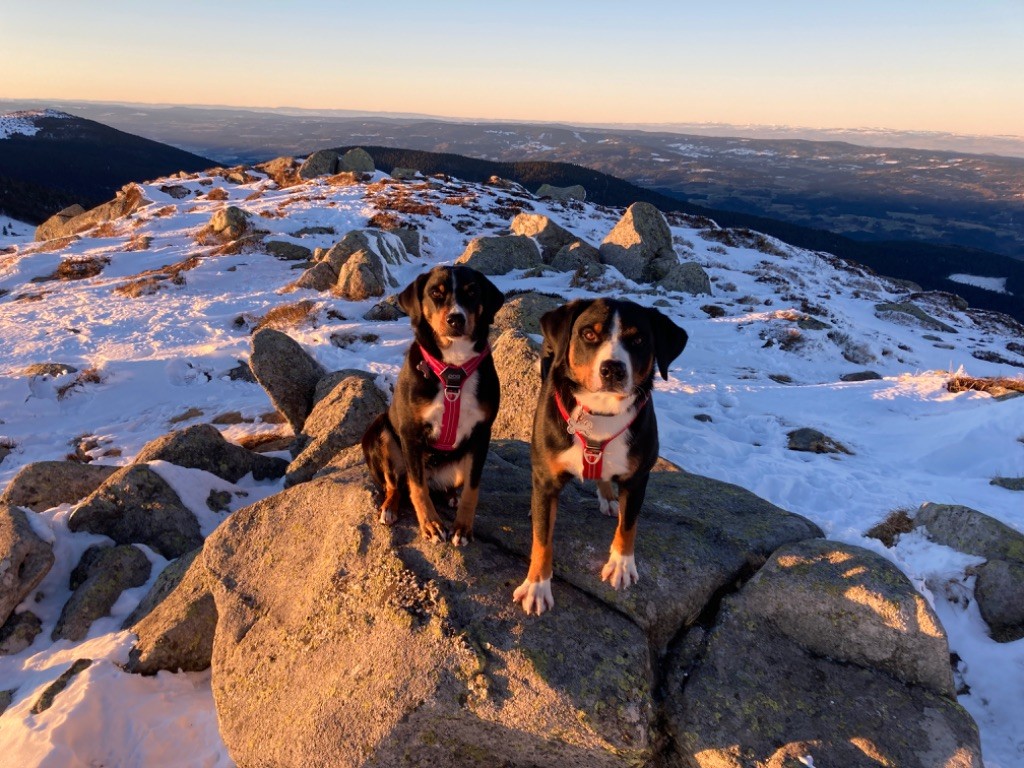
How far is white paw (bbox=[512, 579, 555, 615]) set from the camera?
367 centimetres

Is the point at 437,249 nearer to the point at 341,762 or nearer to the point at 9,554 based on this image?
the point at 9,554

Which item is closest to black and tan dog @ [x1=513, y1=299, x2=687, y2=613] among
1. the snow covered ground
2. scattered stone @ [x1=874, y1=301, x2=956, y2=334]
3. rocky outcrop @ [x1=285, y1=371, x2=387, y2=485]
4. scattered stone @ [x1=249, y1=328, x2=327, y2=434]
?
the snow covered ground

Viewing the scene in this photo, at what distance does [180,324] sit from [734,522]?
65.3ft

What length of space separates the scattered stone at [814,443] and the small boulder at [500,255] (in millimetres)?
17896

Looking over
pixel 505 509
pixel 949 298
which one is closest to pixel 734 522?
pixel 505 509

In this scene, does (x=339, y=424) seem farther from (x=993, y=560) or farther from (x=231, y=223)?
(x=231, y=223)

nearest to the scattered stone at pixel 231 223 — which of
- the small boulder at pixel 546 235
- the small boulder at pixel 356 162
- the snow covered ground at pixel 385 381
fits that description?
the snow covered ground at pixel 385 381

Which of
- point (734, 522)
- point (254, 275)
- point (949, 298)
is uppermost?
point (734, 522)

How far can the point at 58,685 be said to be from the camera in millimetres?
4566

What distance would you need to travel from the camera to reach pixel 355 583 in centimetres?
396

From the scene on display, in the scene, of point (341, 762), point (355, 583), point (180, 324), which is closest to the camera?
point (341, 762)

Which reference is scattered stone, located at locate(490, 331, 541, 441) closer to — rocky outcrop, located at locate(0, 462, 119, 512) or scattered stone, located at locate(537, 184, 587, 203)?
rocky outcrop, located at locate(0, 462, 119, 512)

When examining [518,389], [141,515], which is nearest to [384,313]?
[518,389]

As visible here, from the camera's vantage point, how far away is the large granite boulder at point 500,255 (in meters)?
26.0
